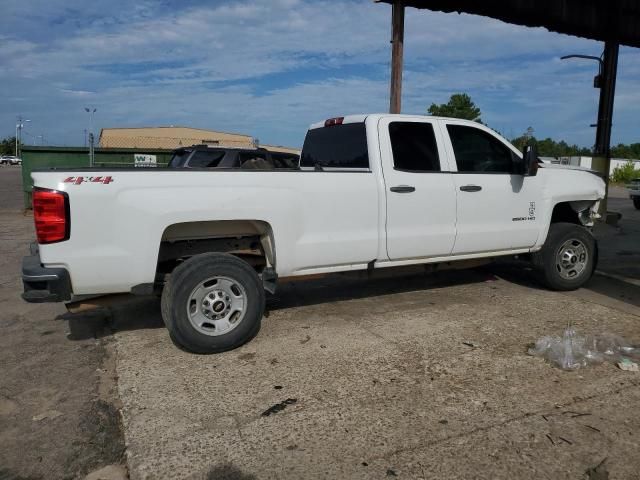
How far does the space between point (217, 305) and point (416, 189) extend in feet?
7.45

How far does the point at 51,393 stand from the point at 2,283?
163 inches

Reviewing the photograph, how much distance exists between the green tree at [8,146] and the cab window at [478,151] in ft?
467

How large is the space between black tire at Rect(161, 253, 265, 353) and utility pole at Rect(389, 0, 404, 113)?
18.2 ft

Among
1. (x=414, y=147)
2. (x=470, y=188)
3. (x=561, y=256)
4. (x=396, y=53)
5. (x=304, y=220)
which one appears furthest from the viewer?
(x=396, y=53)

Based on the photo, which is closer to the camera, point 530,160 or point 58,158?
point 530,160

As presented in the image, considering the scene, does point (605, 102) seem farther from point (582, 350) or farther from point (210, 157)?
point (582, 350)

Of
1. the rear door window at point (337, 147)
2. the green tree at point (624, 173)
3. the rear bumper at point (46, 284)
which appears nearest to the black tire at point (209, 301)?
the rear bumper at point (46, 284)

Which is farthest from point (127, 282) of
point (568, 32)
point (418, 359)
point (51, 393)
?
point (568, 32)

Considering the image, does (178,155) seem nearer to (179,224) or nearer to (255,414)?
(179,224)

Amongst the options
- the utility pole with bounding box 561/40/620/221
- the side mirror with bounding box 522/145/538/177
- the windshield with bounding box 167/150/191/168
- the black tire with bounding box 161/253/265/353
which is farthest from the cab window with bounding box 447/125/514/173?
the utility pole with bounding box 561/40/620/221

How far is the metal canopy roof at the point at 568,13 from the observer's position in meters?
10.4

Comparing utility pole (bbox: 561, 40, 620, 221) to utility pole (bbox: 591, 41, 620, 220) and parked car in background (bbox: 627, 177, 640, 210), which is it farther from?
parked car in background (bbox: 627, 177, 640, 210)

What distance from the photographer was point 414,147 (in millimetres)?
5570

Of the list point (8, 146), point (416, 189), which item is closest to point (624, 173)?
point (416, 189)
